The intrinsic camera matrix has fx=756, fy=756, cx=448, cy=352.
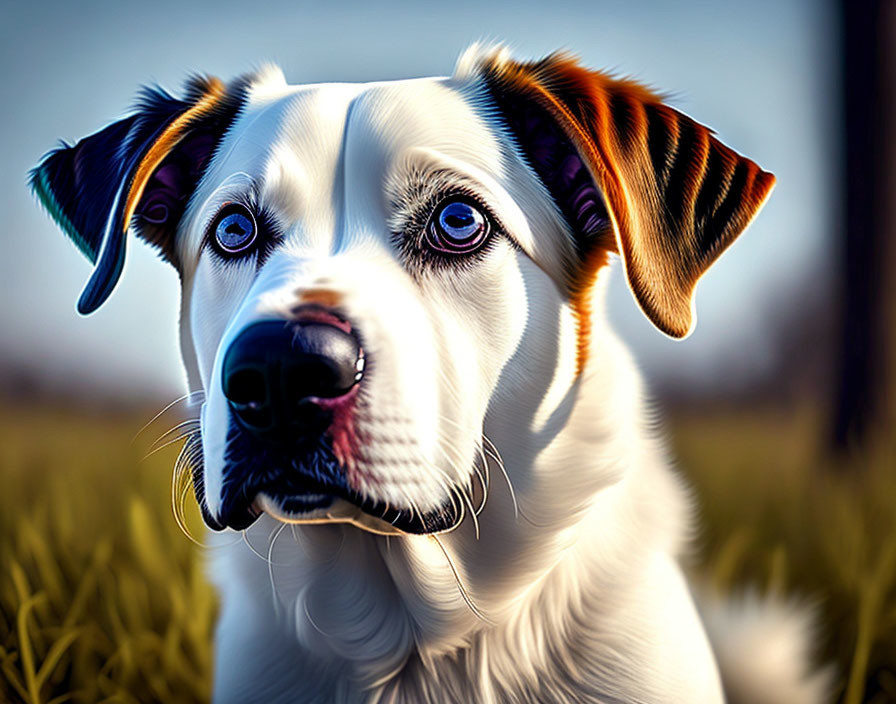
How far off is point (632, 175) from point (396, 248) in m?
0.47

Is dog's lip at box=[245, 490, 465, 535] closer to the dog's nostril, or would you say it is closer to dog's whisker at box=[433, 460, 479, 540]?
dog's whisker at box=[433, 460, 479, 540]

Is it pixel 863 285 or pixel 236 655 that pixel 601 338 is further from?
pixel 863 285

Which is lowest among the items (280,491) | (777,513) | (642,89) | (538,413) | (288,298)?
(777,513)

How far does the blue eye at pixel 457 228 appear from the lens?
1368mm

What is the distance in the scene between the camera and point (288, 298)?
115 cm

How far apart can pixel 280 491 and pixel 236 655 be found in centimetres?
61

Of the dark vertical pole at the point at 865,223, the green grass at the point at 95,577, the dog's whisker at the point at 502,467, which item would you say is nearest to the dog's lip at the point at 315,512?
the dog's whisker at the point at 502,467

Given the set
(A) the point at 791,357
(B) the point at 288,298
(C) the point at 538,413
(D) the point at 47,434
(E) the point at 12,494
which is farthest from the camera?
(A) the point at 791,357

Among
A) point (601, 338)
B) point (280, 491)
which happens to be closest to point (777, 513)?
point (601, 338)

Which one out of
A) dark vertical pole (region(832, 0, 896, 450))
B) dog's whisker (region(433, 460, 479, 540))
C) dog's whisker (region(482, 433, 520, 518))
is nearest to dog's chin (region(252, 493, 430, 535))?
dog's whisker (region(433, 460, 479, 540))

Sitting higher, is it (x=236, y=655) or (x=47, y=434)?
(x=236, y=655)

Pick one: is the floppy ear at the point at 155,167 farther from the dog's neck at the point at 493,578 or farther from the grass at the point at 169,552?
the grass at the point at 169,552

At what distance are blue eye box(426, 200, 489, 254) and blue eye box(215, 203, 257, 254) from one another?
0.34 m

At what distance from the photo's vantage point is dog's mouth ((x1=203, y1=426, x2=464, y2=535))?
116cm
